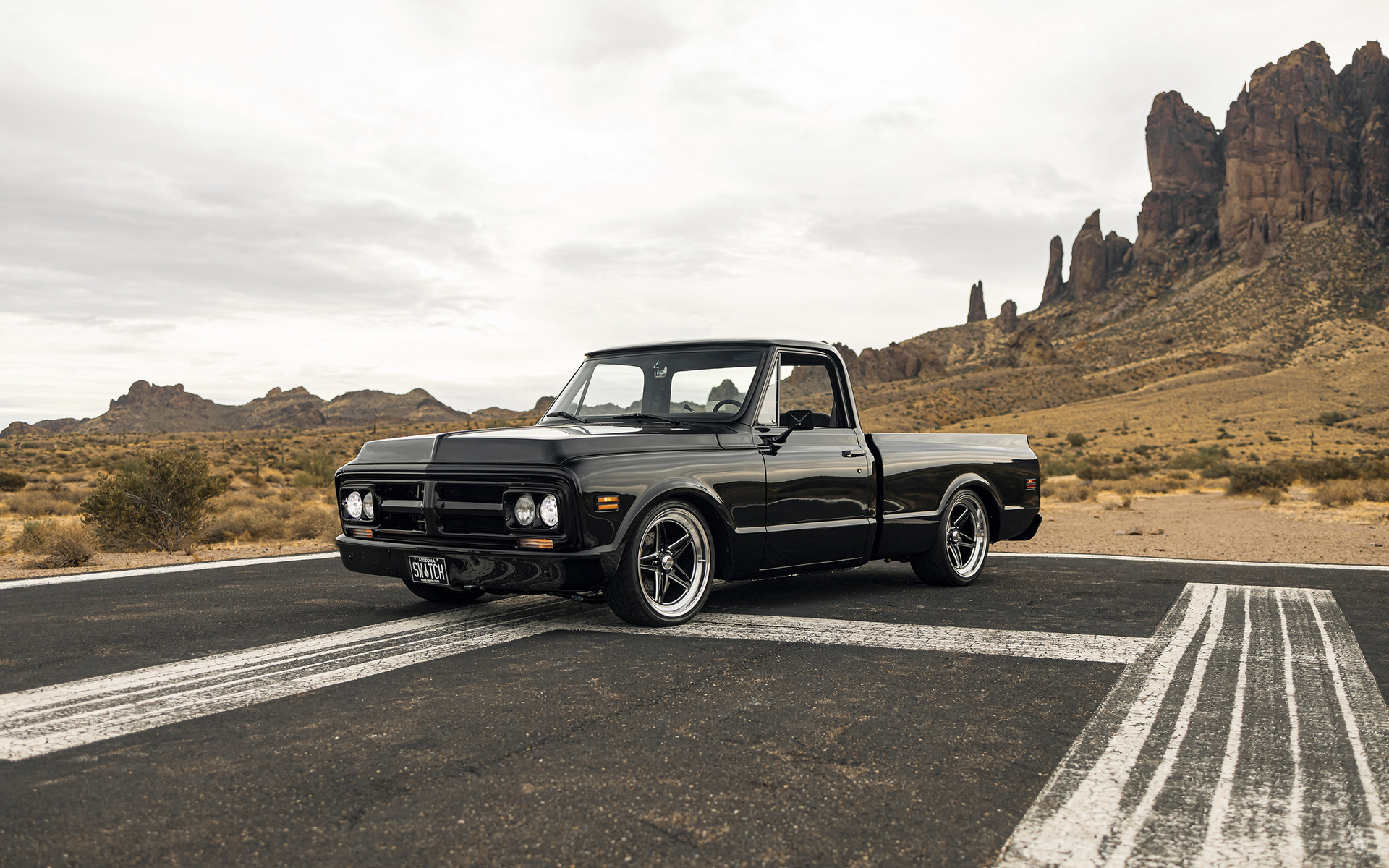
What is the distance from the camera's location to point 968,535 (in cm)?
947

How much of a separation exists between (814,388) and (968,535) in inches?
122

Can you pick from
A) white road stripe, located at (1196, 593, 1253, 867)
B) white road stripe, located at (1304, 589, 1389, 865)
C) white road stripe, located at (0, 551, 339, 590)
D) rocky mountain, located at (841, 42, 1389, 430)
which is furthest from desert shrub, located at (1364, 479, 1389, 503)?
rocky mountain, located at (841, 42, 1389, 430)

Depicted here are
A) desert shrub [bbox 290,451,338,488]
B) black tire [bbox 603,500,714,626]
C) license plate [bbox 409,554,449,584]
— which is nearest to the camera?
black tire [bbox 603,500,714,626]

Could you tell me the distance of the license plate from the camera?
649 centimetres

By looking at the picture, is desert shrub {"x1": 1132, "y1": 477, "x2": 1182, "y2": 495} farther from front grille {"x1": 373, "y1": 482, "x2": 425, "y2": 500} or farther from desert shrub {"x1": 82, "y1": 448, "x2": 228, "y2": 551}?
front grille {"x1": 373, "y1": 482, "x2": 425, "y2": 500}

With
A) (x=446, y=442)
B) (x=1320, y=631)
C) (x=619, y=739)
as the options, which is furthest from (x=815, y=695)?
(x=1320, y=631)

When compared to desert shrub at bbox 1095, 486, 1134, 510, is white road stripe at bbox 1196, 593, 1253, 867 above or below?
above

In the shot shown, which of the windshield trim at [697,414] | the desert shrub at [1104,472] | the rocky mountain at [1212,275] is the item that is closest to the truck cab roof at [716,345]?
the windshield trim at [697,414]

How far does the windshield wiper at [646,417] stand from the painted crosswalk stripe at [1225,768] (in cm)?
353

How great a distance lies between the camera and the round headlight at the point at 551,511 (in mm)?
6121

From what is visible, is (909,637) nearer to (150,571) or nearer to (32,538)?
(150,571)

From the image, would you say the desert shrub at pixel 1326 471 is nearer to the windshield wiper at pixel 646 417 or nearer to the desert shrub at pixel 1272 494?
the desert shrub at pixel 1272 494

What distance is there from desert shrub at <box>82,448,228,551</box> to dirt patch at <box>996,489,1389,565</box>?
12400mm

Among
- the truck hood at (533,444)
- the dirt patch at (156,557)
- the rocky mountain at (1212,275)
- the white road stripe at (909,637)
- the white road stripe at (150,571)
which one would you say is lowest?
the white road stripe at (909,637)
